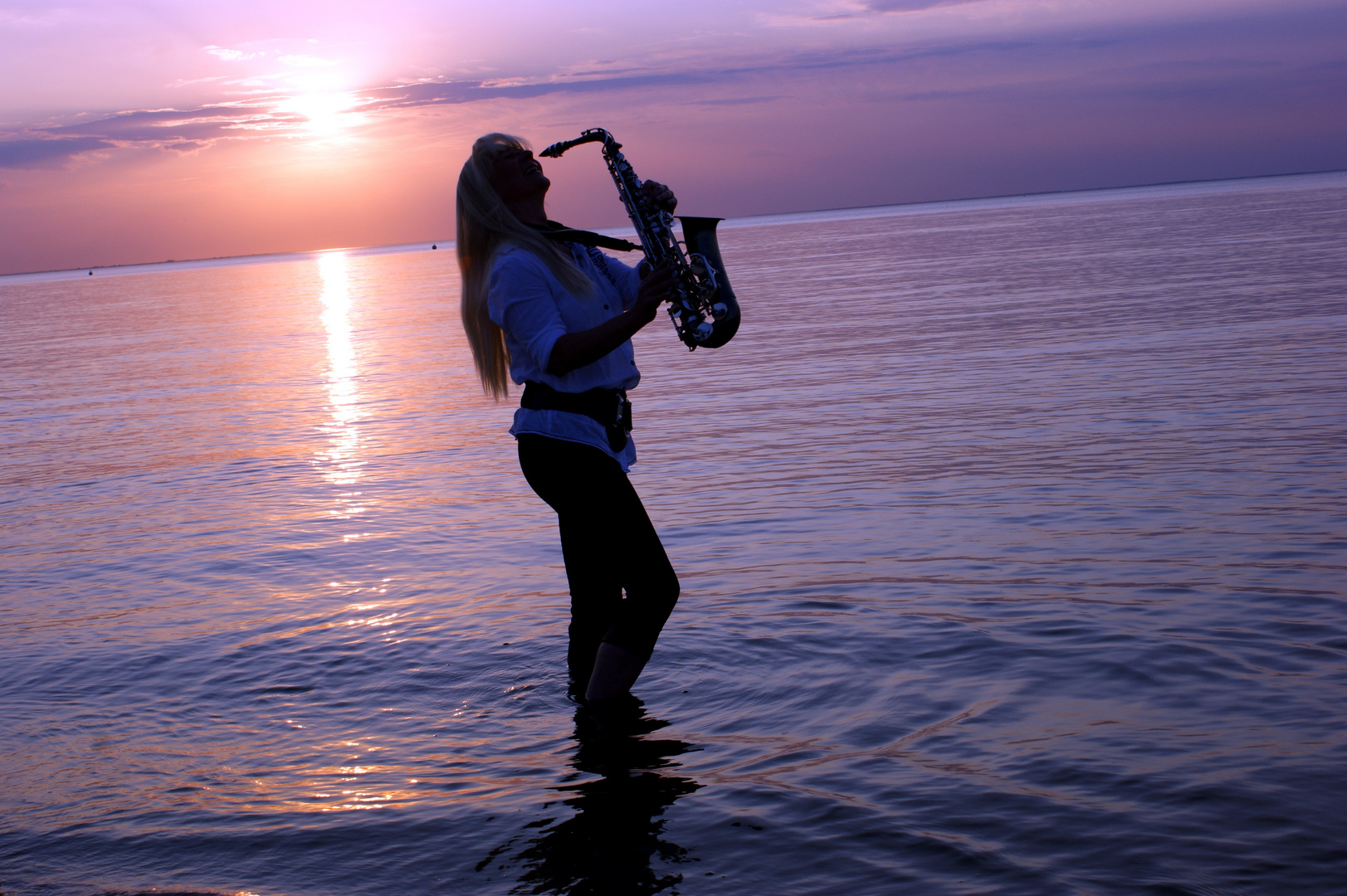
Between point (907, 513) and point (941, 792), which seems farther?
point (907, 513)

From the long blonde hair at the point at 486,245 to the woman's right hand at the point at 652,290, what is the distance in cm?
31

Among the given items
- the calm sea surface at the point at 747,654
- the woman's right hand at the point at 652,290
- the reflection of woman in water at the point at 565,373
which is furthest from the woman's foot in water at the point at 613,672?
the woman's right hand at the point at 652,290

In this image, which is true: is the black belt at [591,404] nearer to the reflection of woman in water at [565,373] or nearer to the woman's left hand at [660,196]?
the reflection of woman in water at [565,373]

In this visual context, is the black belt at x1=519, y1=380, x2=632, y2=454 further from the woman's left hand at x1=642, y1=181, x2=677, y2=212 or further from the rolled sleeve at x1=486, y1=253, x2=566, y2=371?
the woman's left hand at x1=642, y1=181, x2=677, y2=212

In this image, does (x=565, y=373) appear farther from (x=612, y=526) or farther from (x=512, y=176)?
(x=512, y=176)

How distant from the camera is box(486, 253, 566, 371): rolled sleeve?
3885 millimetres

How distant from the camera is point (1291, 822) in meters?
3.39

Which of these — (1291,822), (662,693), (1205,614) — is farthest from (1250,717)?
(662,693)

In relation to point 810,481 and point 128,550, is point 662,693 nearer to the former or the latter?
point 810,481

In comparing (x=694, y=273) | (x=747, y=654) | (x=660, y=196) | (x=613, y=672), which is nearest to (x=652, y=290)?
(x=694, y=273)

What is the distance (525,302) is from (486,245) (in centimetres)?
38

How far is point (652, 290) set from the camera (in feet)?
12.6

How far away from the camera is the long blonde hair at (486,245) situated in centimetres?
405

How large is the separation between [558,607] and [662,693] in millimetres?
1448
